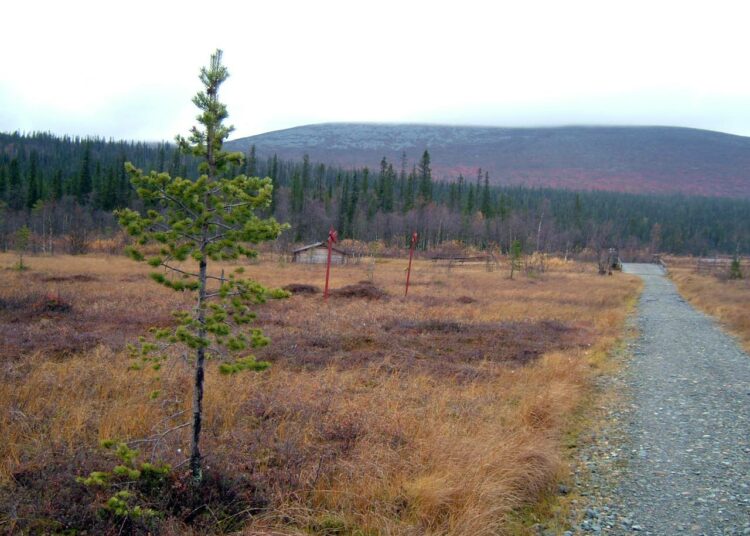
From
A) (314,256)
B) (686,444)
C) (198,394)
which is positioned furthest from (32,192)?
(686,444)

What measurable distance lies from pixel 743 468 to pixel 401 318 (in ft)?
32.9

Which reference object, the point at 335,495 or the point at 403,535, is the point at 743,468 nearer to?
the point at 403,535

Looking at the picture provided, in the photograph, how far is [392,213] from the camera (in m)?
81.5

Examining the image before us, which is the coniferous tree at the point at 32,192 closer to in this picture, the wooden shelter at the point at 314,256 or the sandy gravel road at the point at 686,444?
the wooden shelter at the point at 314,256

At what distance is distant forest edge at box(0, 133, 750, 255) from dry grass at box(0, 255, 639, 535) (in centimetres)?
4232

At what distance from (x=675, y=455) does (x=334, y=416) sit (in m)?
3.72

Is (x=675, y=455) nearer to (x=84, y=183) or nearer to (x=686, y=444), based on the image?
(x=686, y=444)

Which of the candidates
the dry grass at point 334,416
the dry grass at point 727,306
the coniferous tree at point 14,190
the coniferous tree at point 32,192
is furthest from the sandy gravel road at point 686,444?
the coniferous tree at point 14,190

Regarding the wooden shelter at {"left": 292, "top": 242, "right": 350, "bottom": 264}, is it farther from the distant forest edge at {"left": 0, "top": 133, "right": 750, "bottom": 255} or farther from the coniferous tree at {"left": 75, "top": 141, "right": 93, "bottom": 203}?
the coniferous tree at {"left": 75, "top": 141, "right": 93, "bottom": 203}

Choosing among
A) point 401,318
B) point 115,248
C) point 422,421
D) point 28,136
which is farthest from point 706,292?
point 28,136

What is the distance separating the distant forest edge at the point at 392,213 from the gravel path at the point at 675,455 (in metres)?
45.2

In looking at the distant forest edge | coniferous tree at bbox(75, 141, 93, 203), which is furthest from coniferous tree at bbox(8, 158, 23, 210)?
coniferous tree at bbox(75, 141, 93, 203)

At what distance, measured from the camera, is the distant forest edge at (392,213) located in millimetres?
66625

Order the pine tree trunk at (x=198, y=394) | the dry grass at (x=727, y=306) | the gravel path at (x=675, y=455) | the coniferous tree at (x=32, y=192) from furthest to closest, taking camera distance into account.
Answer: the coniferous tree at (x=32, y=192) < the dry grass at (x=727, y=306) < the gravel path at (x=675, y=455) < the pine tree trunk at (x=198, y=394)
